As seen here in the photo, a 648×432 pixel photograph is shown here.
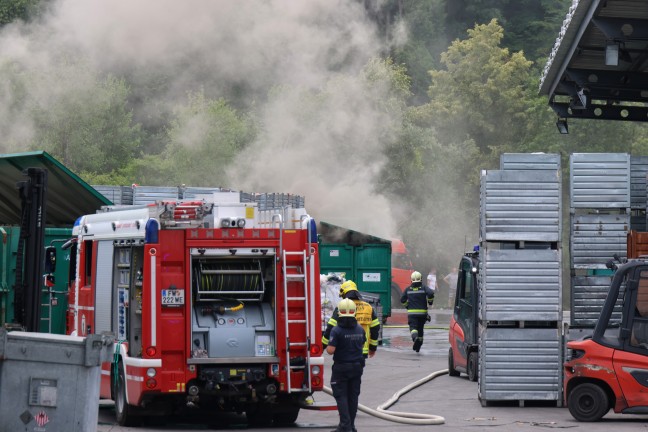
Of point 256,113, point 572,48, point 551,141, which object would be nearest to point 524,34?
point 551,141

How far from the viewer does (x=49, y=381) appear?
11500 millimetres

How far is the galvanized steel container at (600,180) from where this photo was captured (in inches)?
715

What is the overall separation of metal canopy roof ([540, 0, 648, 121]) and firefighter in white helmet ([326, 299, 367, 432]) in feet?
23.0

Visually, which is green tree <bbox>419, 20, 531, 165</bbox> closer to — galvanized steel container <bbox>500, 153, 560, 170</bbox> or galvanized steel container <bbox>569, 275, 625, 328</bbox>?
galvanized steel container <bbox>569, 275, 625, 328</bbox>

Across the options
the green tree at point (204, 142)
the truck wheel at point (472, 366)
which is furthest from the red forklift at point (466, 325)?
the green tree at point (204, 142)

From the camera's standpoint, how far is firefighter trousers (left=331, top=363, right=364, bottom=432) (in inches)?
571

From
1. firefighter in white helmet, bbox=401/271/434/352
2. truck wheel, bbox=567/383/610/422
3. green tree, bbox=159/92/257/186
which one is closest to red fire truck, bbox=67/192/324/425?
truck wheel, bbox=567/383/610/422

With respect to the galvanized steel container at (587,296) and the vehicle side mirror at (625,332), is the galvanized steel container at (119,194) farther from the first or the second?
the vehicle side mirror at (625,332)

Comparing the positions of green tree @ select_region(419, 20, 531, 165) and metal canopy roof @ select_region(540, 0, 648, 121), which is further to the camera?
green tree @ select_region(419, 20, 531, 165)

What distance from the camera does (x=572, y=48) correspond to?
2261 centimetres

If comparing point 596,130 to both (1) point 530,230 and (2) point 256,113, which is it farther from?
(1) point 530,230

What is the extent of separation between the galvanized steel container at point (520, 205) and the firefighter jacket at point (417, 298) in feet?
29.2

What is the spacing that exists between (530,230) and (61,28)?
32877mm

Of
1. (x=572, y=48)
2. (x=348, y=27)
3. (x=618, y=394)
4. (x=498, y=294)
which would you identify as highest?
(x=348, y=27)
